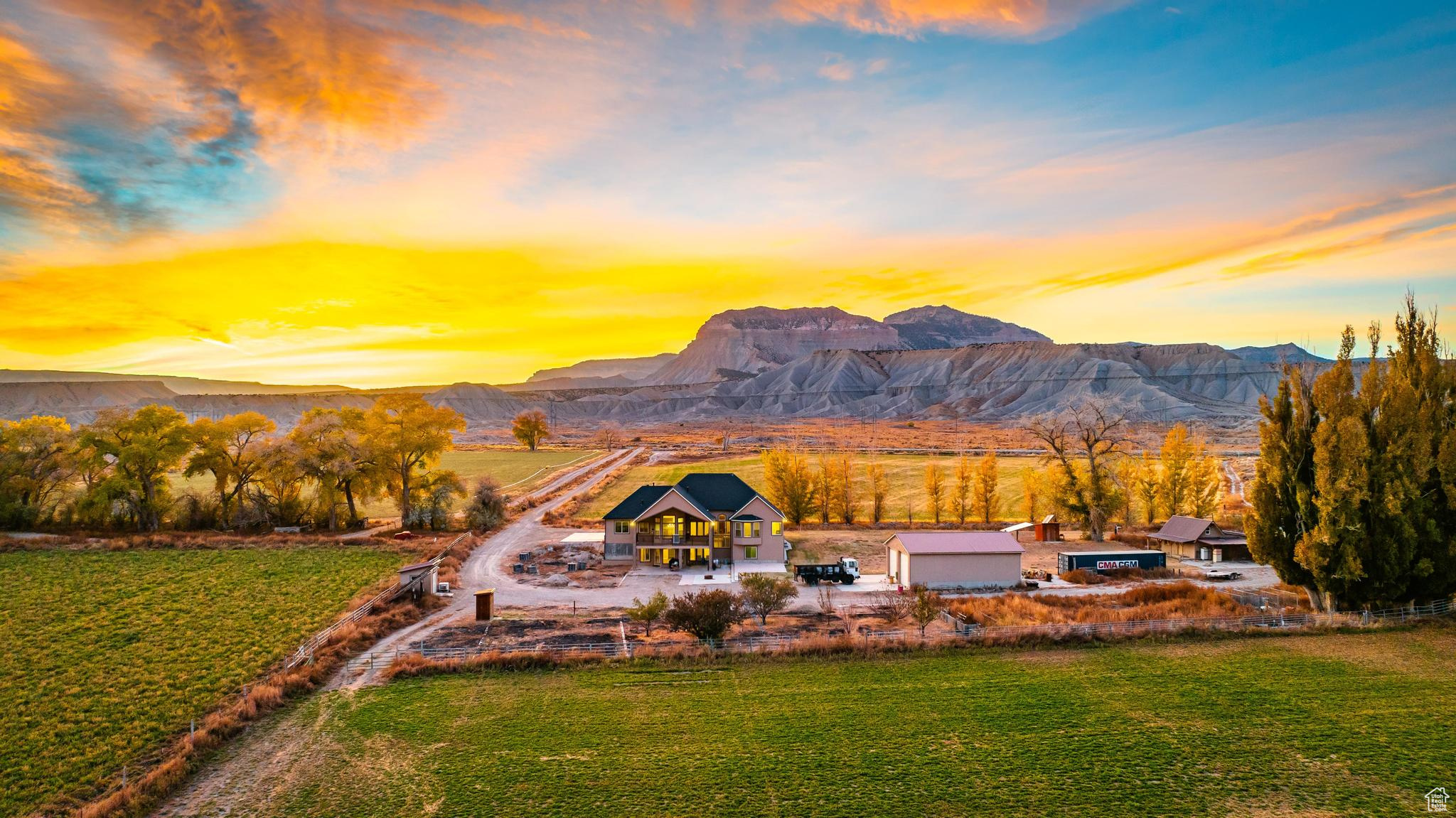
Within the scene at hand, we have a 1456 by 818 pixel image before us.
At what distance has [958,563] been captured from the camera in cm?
3884

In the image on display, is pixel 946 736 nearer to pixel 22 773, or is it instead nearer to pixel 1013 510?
pixel 22 773

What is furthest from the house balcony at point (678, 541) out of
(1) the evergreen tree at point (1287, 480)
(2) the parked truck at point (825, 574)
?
(1) the evergreen tree at point (1287, 480)

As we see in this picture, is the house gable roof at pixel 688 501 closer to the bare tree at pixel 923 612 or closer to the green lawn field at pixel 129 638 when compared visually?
the bare tree at pixel 923 612

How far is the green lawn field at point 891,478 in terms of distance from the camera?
63.9 m

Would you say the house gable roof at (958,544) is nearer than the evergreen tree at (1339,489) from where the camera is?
No

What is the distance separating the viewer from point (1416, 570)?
28.6 metres

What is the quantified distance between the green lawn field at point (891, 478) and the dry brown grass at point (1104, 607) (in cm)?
2483

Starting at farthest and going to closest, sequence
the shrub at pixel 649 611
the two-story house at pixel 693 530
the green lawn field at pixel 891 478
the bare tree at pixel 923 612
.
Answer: the green lawn field at pixel 891 478, the two-story house at pixel 693 530, the shrub at pixel 649 611, the bare tree at pixel 923 612

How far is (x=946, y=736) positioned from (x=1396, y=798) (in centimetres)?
948

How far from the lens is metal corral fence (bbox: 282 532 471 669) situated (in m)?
25.6

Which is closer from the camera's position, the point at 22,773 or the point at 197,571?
the point at 22,773

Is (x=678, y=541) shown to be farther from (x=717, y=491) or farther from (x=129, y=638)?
(x=129, y=638)

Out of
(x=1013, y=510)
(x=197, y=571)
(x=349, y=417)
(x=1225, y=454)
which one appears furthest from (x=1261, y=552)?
(x=1225, y=454)

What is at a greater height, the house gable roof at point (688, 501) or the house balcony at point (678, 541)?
the house gable roof at point (688, 501)
